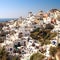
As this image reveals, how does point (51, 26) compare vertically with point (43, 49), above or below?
above

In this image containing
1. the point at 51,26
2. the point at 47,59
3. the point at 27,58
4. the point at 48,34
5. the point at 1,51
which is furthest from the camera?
the point at 51,26

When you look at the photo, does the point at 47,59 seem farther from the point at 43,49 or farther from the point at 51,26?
the point at 51,26

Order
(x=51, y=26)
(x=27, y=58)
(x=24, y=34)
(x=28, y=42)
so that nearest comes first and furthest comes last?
(x=27, y=58)
(x=28, y=42)
(x=24, y=34)
(x=51, y=26)

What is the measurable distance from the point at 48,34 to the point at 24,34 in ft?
8.88

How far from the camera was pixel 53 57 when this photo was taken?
1138 centimetres

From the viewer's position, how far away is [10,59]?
1248cm

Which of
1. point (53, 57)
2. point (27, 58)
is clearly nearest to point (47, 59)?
point (53, 57)

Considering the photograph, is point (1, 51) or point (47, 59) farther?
point (1, 51)

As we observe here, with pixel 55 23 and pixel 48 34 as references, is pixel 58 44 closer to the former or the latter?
pixel 48 34

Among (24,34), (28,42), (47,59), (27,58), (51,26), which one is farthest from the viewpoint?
(51,26)

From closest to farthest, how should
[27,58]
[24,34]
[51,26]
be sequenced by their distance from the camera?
[27,58] < [24,34] < [51,26]

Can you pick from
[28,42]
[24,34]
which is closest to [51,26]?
[24,34]

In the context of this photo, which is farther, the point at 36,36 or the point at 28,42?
the point at 36,36

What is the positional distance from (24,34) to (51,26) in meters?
3.56
